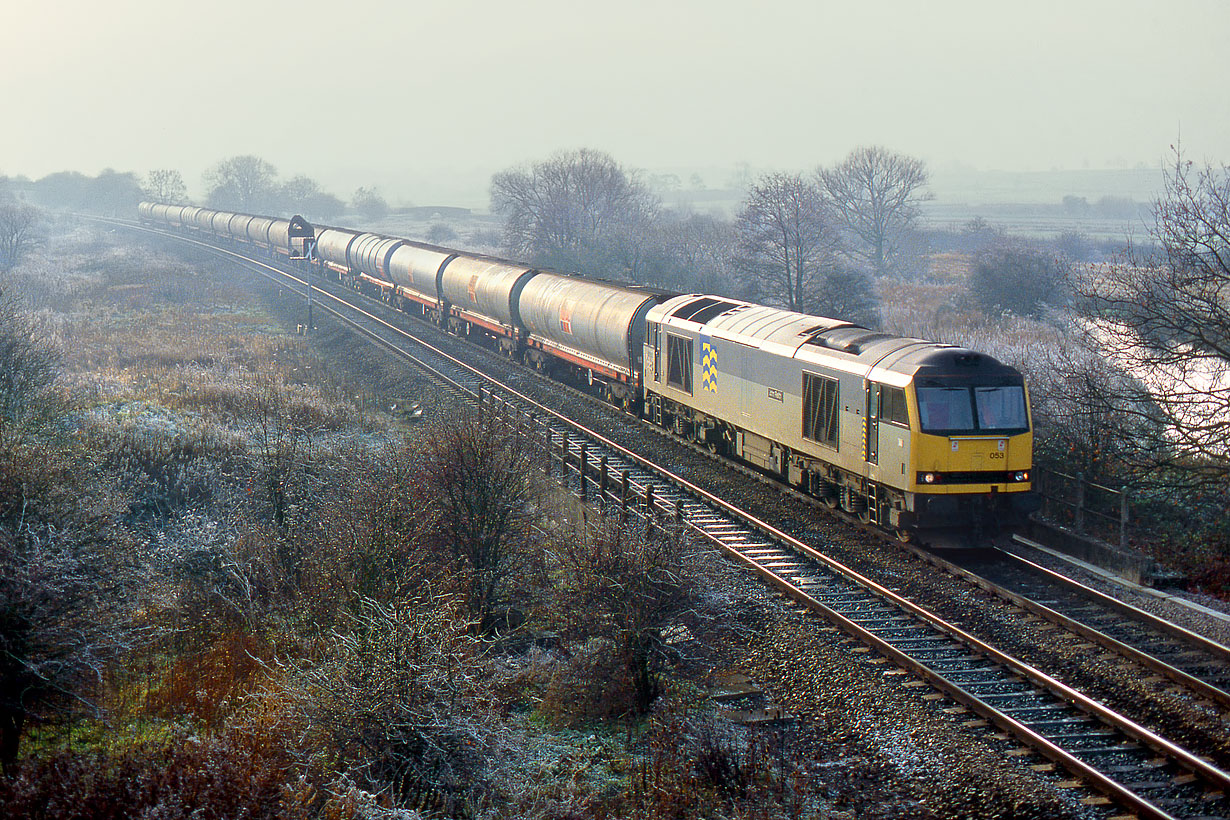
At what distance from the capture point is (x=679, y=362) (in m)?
24.0

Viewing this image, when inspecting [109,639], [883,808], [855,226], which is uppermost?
[855,226]

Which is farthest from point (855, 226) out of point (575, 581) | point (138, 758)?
point (138, 758)

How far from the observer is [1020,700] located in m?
11.2

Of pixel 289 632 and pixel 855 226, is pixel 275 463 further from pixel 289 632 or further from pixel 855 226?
pixel 855 226

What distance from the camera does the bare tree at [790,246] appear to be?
4812 centimetres

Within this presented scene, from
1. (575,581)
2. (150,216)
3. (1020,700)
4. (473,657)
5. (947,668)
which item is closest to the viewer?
(473,657)

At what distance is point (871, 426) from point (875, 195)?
67.4 metres

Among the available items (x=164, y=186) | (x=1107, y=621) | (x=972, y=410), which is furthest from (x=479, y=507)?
(x=164, y=186)

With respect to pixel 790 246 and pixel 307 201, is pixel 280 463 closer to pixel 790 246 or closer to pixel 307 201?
pixel 790 246

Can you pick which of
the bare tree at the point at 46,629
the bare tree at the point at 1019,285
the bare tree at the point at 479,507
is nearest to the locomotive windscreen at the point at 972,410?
the bare tree at the point at 479,507

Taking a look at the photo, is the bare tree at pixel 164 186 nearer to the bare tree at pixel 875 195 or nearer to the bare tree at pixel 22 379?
the bare tree at pixel 875 195

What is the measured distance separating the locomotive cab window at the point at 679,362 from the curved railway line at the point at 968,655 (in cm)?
249

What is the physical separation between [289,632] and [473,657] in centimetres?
425

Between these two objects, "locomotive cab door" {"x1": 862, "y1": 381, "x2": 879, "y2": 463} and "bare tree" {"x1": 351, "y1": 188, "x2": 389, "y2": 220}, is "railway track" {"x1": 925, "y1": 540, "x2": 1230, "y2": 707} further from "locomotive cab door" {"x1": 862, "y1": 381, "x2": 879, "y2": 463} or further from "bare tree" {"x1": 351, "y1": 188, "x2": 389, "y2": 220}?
"bare tree" {"x1": 351, "y1": 188, "x2": 389, "y2": 220}
